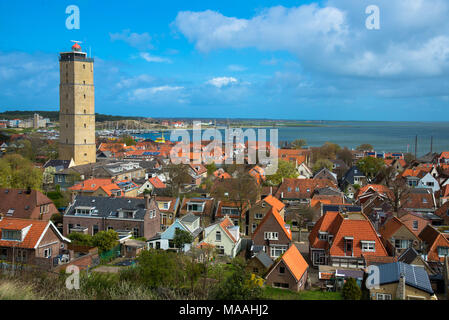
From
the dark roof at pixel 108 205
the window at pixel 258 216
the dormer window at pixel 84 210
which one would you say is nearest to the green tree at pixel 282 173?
the window at pixel 258 216

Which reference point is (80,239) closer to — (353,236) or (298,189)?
(353,236)

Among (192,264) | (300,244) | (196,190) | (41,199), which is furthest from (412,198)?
(41,199)

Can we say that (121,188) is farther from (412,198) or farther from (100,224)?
(412,198)


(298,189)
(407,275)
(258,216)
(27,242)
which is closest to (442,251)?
(407,275)

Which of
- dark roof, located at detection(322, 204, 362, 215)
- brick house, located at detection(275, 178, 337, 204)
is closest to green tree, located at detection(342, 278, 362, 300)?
dark roof, located at detection(322, 204, 362, 215)

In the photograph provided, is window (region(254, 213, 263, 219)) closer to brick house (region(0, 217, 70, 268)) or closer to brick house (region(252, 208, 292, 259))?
brick house (region(252, 208, 292, 259))
